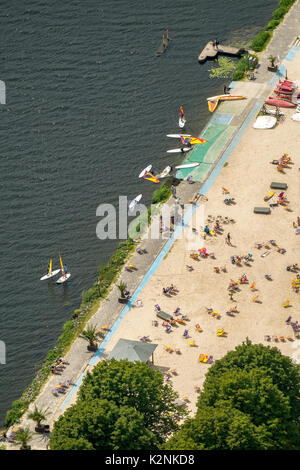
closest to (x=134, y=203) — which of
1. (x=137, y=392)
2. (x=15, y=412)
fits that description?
(x=15, y=412)

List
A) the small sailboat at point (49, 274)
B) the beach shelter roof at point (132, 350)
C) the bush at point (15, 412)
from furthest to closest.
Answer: the small sailboat at point (49, 274) < the bush at point (15, 412) < the beach shelter roof at point (132, 350)

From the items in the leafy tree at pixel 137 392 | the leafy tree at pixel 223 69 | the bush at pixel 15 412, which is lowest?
the bush at pixel 15 412

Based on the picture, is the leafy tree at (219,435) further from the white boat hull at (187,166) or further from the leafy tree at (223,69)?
the leafy tree at (223,69)

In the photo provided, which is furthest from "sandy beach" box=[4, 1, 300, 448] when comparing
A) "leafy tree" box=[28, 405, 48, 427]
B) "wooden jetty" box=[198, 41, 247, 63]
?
"wooden jetty" box=[198, 41, 247, 63]

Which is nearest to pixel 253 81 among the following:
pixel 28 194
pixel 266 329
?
pixel 28 194

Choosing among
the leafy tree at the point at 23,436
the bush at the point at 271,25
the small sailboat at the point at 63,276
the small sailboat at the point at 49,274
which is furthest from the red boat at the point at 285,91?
the leafy tree at the point at 23,436

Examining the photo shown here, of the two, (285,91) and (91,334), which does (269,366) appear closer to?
(91,334)
